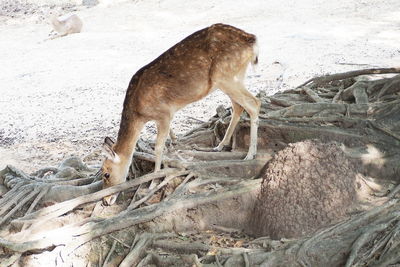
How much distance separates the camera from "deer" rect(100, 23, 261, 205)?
17.3ft

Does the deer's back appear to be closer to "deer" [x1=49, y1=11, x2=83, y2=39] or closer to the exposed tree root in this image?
the exposed tree root

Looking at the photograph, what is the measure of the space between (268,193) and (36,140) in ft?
20.1

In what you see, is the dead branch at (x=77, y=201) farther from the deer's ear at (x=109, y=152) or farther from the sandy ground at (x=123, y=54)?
the sandy ground at (x=123, y=54)

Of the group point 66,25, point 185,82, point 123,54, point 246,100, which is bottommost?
point 123,54

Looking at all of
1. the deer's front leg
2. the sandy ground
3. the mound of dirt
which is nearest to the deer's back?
the deer's front leg

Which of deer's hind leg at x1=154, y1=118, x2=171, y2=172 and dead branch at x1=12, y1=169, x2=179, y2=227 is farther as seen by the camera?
deer's hind leg at x1=154, y1=118, x2=171, y2=172

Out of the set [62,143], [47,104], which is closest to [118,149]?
[62,143]

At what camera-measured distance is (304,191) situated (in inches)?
178

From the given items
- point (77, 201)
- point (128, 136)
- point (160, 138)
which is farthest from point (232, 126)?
point (77, 201)

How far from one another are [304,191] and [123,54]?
11.0m

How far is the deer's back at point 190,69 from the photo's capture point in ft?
17.4

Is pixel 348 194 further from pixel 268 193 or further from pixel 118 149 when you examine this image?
pixel 118 149

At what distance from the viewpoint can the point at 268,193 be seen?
15.2 ft

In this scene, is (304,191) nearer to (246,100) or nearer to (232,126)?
(246,100)
